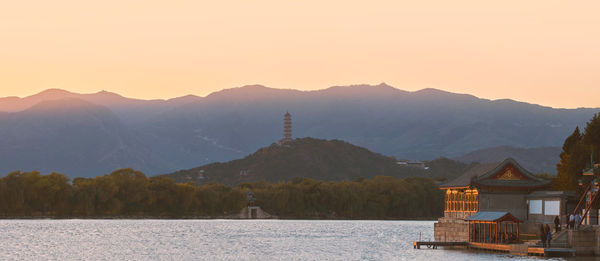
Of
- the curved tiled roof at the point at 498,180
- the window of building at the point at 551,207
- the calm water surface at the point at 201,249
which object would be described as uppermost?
the curved tiled roof at the point at 498,180

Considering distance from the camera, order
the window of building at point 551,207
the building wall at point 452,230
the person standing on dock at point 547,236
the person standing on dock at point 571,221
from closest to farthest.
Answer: the person standing on dock at point 547,236, the person standing on dock at point 571,221, the window of building at point 551,207, the building wall at point 452,230

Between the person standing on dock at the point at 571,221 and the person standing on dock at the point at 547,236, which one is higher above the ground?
the person standing on dock at the point at 571,221

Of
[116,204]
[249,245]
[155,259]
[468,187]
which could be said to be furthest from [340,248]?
[116,204]

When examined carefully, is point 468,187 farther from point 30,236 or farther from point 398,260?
point 30,236

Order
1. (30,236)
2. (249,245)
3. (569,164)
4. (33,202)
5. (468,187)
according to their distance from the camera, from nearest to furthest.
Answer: (468,187), (569,164), (249,245), (30,236), (33,202)

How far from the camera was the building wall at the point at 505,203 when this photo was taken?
79.5 m

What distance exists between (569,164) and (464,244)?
16.9 meters

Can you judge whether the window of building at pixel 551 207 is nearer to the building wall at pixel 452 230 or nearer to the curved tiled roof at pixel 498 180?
the curved tiled roof at pixel 498 180

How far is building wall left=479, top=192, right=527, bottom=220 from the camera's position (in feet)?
261

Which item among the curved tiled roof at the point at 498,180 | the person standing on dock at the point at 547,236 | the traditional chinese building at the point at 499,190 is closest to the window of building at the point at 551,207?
the traditional chinese building at the point at 499,190

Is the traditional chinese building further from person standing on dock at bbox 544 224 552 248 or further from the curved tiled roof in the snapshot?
person standing on dock at bbox 544 224 552 248

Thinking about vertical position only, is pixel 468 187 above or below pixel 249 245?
above

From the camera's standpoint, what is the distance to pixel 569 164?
285 ft

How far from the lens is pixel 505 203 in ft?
263
